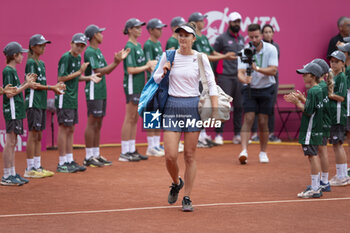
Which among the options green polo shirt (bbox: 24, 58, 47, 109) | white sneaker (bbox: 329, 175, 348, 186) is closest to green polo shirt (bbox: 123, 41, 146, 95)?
green polo shirt (bbox: 24, 58, 47, 109)

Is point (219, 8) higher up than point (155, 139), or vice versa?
point (219, 8)

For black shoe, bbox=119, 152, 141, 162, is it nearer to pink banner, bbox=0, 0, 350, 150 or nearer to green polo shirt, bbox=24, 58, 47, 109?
pink banner, bbox=0, 0, 350, 150

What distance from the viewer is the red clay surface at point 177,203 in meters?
6.15

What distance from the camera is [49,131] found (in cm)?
1266

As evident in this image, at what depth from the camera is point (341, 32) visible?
1407cm

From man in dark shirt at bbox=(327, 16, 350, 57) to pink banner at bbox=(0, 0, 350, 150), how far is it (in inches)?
18.4

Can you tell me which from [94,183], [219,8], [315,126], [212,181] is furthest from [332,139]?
[219,8]

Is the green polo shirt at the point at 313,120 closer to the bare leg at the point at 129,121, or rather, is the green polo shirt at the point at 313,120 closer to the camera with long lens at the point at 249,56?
the camera with long lens at the point at 249,56

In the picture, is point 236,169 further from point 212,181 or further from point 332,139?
point 332,139

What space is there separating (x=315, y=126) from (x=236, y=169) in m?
2.79

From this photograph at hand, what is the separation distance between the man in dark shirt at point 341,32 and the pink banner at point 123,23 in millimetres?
468

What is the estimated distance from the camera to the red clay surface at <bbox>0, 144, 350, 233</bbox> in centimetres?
615

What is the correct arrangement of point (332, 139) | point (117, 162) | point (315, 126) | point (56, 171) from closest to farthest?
point (315, 126)
point (332, 139)
point (56, 171)
point (117, 162)

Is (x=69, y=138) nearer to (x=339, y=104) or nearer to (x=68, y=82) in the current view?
(x=68, y=82)
